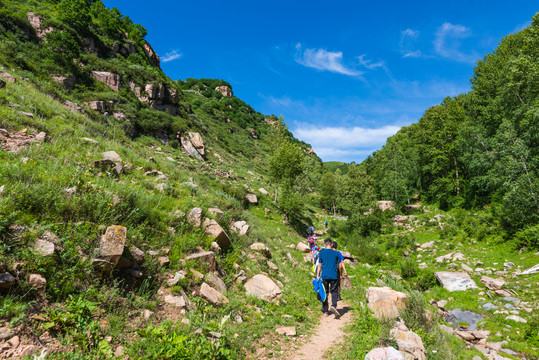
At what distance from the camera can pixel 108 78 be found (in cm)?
2664

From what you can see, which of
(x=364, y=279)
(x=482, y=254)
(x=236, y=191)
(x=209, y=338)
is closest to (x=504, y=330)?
(x=364, y=279)

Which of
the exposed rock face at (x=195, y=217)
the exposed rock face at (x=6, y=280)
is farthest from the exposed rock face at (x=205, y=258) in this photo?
the exposed rock face at (x=6, y=280)

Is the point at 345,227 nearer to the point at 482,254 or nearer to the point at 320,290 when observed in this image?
the point at 482,254

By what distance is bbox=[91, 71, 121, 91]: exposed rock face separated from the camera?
85.4 ft

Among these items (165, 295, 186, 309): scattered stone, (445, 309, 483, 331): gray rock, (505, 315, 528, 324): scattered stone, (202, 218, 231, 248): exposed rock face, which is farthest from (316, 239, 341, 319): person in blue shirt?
(505, 315, 528, 324): scattered stone

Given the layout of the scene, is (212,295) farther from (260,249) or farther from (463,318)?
(463,318)

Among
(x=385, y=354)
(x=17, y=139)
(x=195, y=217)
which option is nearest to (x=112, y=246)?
(x=195, y=217)

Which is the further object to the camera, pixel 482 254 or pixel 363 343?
pixel 482 254

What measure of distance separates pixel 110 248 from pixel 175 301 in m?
1.62

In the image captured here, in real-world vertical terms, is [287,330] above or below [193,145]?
below

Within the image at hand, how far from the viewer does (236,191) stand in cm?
1870

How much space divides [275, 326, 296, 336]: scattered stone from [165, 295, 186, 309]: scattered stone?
2.33m

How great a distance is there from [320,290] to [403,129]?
73144 millimetres

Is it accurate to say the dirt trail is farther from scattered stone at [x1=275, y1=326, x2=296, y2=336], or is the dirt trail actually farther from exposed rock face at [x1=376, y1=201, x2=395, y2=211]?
exposed rock face at [x1=376, y1=201, x2=395, y2=211]
